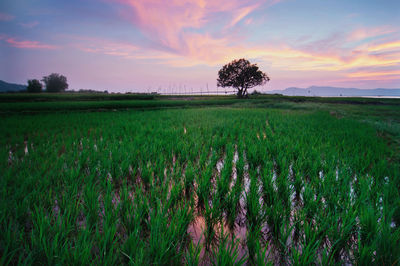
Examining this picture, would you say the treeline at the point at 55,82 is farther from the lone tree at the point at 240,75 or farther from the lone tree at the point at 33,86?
the lone tree at the point at 240,75

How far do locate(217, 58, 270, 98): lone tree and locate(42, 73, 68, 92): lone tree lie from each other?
55832mm

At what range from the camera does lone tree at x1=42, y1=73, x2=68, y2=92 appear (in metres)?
58.9

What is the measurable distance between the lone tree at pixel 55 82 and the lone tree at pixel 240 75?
55.8 meters

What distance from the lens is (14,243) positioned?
137 cm

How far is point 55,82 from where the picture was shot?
198 feet

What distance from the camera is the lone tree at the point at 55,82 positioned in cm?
5891

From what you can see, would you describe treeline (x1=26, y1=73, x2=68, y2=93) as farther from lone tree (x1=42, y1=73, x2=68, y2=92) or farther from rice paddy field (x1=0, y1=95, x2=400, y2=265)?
rice paddy field (x1=0, y1=95, x2=400, y2=265)

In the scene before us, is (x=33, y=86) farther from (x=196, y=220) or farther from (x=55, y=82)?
(x=196, y=220)

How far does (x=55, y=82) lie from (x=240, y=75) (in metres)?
63.1

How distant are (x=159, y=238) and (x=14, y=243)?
3.79 ft

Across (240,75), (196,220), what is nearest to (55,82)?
(240,75)

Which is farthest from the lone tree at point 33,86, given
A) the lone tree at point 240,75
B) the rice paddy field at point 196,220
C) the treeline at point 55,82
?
the rice paddy field at point 196,220

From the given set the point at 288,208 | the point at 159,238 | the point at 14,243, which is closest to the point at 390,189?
the point at 288,208

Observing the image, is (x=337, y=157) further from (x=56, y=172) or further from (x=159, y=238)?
(x=56, y=172)
